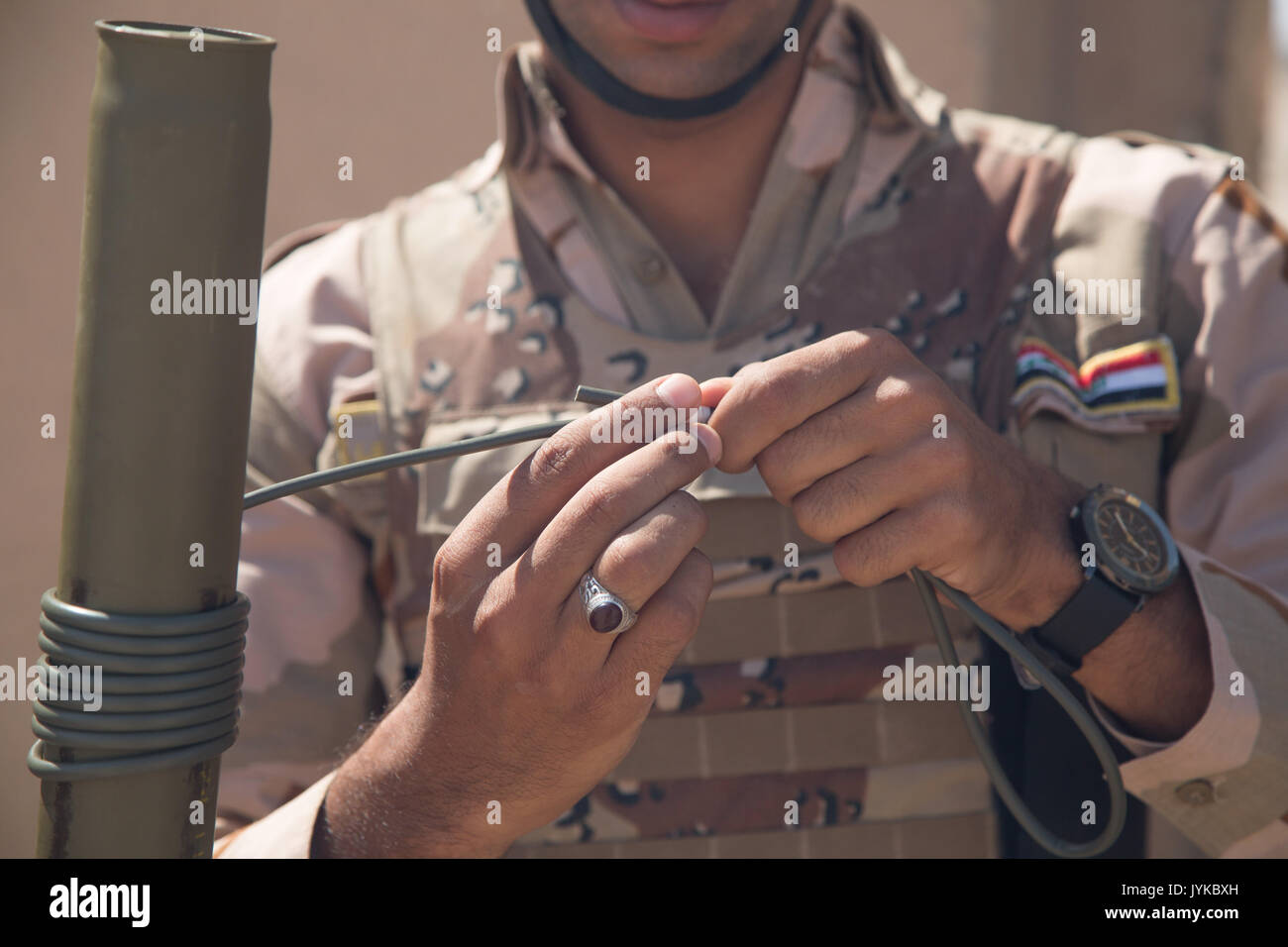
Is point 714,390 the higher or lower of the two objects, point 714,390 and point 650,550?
the higher

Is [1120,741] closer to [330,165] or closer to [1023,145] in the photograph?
[1023,145]

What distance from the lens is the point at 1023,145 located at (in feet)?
5.57

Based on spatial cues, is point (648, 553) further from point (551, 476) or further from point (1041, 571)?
point (1041, 571)

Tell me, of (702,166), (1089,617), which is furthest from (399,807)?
(702,166)

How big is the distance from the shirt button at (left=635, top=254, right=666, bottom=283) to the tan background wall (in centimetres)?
117

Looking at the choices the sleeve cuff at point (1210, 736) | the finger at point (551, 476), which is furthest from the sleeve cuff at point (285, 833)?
the sleeve cuff at point (1210, 736)

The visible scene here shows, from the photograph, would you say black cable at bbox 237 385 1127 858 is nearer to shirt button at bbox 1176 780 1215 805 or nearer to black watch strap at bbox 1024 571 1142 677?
black watch strap at bbox 1024 571 1142 677

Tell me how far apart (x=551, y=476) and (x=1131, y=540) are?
0.59m

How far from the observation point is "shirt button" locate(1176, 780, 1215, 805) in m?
1.35

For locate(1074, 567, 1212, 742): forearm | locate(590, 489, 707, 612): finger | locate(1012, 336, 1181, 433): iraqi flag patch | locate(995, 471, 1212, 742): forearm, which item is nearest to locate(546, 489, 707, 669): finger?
locate(590, 489, 707, 612): finger

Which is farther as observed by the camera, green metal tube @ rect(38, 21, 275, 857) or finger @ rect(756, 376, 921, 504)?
finger @ rect(756, 376, 921, 504)

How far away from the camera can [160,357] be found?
85 centimetres

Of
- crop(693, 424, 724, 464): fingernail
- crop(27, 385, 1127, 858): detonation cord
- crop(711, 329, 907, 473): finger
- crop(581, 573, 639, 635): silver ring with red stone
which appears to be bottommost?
crop(27, 385, 1127, 858): detonation cord

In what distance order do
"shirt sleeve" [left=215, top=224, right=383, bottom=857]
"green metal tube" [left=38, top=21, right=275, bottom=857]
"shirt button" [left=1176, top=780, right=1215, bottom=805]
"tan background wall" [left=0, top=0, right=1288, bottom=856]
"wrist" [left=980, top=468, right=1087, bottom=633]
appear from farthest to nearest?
"tan background wall" [left=0, top=0, right=1288, bottom=856], "shirt sleeve" [left=215, top=224, right=383, bottom=857], "shirt button" [left=1176, top=780, right=1215, bottom=805], "wrist" [left=980, top=468, right=1087, bottom=633], "green metal tube" [left=38, top=21, right=275, bottom=857]
